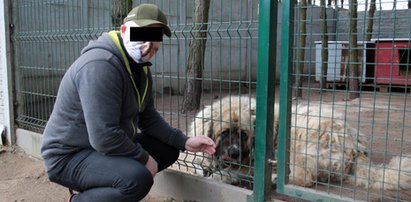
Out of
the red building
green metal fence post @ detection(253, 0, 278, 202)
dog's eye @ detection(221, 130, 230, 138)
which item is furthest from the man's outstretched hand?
the red building

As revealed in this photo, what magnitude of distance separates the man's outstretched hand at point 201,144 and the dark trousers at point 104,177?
49cm

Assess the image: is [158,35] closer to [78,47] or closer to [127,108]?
[127,108]

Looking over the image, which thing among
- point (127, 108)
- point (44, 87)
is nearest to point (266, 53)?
point (127, 108)

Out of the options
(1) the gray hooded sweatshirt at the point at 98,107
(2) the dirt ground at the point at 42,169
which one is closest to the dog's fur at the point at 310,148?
(2) the dirt ground at the point at 42,169

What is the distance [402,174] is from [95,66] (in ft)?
7.35

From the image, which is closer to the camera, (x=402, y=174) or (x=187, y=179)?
(x=402, y=174)

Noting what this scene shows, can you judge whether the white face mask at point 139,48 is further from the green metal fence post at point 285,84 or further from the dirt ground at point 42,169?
the dirt ground at point 42,169

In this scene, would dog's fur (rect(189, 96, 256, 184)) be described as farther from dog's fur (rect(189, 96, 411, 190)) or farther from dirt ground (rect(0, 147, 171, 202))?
dirt ground (rect(0, 147, 171, 202))

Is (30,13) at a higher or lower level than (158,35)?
higher

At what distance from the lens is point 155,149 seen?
3.02m

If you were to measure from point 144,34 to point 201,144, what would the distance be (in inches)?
35.8

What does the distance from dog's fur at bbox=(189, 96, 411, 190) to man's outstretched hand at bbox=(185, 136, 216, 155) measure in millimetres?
392

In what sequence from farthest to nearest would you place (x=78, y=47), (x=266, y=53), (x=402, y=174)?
(x=78, y=47), (x=402, y=174), (x=266, y=53)

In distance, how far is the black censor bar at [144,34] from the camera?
7.88ft
